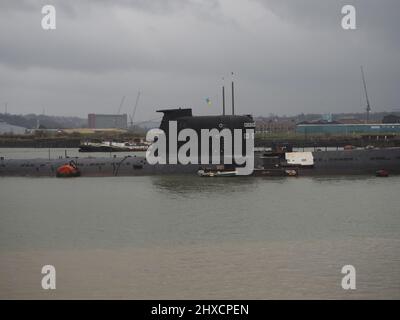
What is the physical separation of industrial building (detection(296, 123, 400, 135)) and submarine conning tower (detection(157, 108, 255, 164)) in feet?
299

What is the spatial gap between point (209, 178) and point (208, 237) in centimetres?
1745

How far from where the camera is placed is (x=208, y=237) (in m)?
19.6

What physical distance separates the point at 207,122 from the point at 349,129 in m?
98.9

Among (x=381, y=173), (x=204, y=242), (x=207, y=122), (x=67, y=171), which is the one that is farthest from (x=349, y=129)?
(x=204, y=242)

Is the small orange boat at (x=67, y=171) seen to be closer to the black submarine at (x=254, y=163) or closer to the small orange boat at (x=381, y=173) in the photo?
the black submarine at (x=254, y=163)

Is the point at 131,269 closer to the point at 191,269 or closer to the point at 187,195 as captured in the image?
the point at 191,269

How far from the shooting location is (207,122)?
3784 centimetres

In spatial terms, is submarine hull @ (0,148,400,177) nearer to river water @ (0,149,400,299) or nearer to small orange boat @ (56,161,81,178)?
small orange boat @ (56,161,81,178)

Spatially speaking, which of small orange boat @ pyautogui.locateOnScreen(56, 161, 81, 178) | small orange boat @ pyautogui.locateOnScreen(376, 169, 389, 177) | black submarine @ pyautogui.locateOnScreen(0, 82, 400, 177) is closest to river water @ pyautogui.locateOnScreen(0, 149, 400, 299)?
small orange boat @ pyautogui.locateOnScreen(376, 169, 389, 177)

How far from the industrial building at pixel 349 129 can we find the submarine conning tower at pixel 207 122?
91245 millimetres

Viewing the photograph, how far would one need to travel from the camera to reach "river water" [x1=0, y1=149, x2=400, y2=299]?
14344 millimetres

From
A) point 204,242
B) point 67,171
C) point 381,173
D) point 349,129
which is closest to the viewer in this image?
point 204,242

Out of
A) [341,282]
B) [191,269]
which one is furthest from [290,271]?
[191,269]

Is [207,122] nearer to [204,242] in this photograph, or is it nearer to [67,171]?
[67,171]
